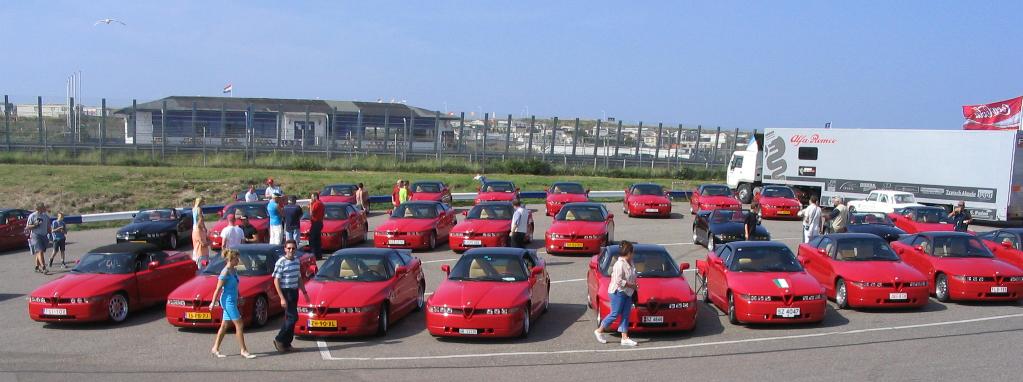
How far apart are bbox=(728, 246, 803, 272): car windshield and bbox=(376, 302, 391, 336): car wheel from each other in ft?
18.2

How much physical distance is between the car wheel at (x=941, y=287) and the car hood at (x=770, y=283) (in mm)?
3301

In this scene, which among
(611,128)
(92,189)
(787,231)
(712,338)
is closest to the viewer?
(712,338)

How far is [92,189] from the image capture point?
3891 cm

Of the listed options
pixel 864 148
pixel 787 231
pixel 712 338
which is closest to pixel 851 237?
pixel 712 338

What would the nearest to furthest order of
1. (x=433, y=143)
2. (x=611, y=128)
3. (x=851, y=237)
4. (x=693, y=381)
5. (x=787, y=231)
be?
(x=693, y=381)
(x=851, y=237)
(x=787, y=231)
(x=433, y=143)
(x=611, y=128)

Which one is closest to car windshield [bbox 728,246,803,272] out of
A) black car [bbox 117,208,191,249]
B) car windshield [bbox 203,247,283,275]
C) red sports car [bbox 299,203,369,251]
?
car windshield [bbox 203,247,283,275]

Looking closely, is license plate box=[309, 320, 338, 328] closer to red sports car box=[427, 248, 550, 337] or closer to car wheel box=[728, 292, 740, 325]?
red sports car box=[427, 248, 550, 337]

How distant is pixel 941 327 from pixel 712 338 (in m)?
3.59

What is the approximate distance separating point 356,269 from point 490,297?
8.44 ft

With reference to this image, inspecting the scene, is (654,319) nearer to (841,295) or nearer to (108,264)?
(841,295)

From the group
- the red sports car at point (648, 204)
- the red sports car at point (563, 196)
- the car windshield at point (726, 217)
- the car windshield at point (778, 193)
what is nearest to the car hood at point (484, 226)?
the car windshield at point (726, 217)

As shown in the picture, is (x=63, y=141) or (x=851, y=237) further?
(x=63, y=141)

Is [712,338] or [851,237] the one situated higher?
[851,237]

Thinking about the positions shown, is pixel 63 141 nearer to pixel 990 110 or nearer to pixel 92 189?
pixel 92 189
